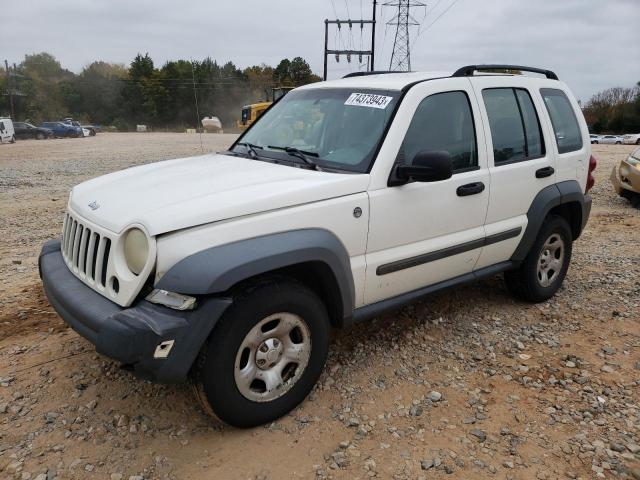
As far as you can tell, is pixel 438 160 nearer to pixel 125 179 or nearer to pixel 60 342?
pixel 125 179

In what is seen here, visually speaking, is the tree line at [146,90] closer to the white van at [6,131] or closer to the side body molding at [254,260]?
the white van at [6,131]

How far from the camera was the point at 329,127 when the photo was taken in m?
3.54

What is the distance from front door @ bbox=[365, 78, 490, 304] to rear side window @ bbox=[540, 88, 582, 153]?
1083 mm

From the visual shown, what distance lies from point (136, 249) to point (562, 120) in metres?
3.75

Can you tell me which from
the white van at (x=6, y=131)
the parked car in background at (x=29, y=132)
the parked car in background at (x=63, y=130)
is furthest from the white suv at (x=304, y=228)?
the parked car in background at (x=63, y=130)

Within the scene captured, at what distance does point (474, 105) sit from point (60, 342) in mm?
3383

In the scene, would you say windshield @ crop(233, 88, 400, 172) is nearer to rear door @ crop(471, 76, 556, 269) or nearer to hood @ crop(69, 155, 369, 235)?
hood @ crop(69, 155, 369, 235)

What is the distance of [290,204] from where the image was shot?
278 centimetres

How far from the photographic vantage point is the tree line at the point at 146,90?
71.3 meters

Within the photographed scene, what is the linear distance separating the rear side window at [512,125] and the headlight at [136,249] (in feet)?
8.39

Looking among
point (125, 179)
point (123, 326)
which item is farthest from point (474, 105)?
point (123, 326)

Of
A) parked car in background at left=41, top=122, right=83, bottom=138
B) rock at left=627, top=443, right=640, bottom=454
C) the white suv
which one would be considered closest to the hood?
the white suv

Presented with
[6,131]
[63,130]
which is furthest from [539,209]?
[63,130]

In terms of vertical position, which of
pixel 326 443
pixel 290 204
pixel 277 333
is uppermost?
pixel 290 204
